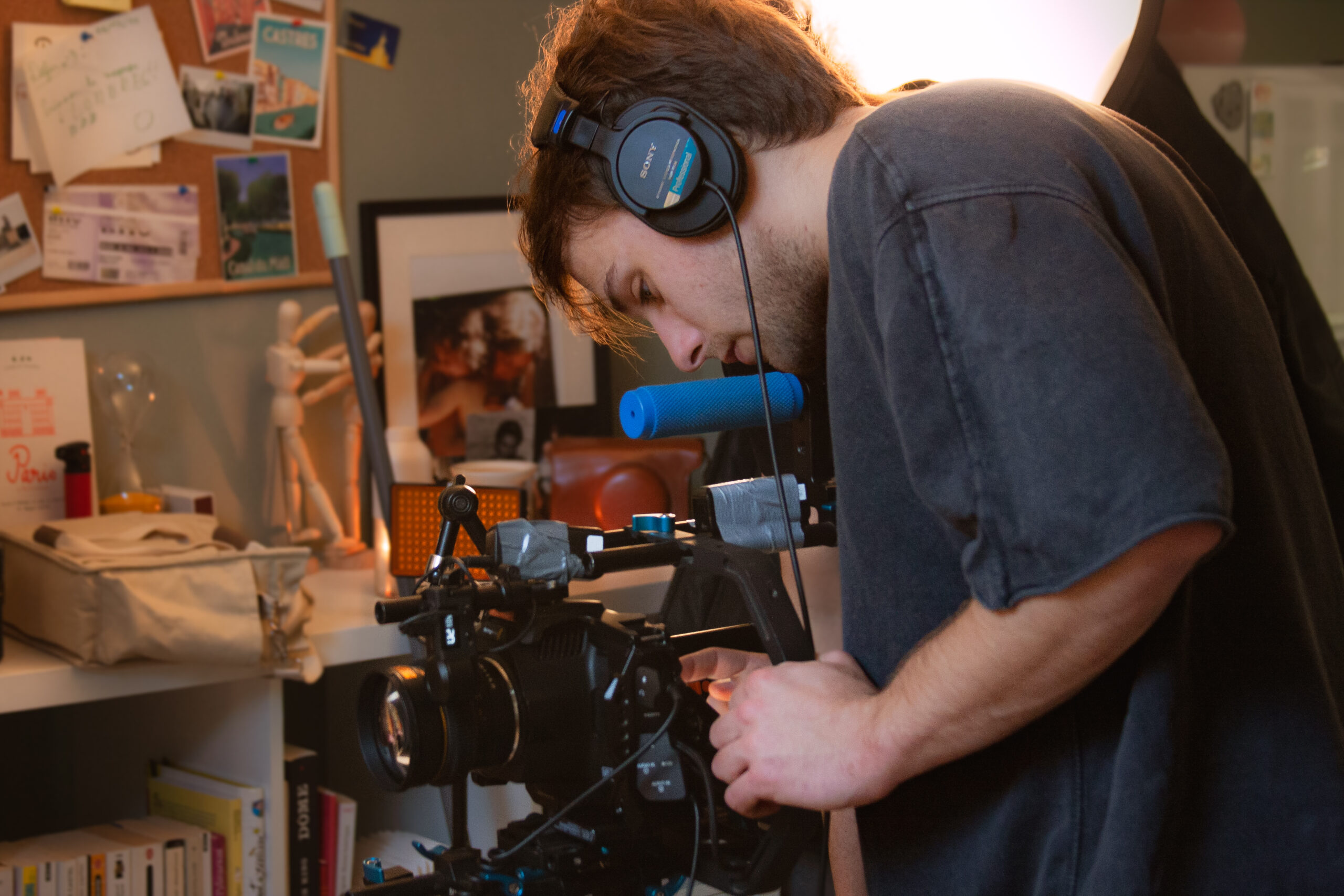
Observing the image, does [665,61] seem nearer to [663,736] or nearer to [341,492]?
[663,736]

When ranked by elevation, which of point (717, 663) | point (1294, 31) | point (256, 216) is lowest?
point (717, 663)

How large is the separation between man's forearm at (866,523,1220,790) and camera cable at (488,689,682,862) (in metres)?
0.17

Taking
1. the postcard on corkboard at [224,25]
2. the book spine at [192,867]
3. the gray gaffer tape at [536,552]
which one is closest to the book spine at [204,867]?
the book spine at [192,867]

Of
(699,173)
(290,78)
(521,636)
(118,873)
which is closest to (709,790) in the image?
(521,636)

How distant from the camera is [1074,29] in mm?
1140

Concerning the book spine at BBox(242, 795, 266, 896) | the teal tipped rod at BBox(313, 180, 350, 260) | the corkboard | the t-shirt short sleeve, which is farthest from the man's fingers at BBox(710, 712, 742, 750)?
the corkboard

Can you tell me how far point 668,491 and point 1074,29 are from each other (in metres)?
0.77

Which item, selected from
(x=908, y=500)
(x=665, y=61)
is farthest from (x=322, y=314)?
(x=908, y=500)

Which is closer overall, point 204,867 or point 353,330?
point 204,867

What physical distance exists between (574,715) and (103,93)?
1378 millimetres

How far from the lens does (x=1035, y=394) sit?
1.48 feet

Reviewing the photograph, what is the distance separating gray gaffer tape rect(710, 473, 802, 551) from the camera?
76cm

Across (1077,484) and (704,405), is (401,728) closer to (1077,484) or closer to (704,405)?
(704,405)

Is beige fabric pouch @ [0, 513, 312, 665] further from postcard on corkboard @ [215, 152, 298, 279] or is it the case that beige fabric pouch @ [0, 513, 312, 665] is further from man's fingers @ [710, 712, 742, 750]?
man's fingers @ [710, 712, 742, 750]
